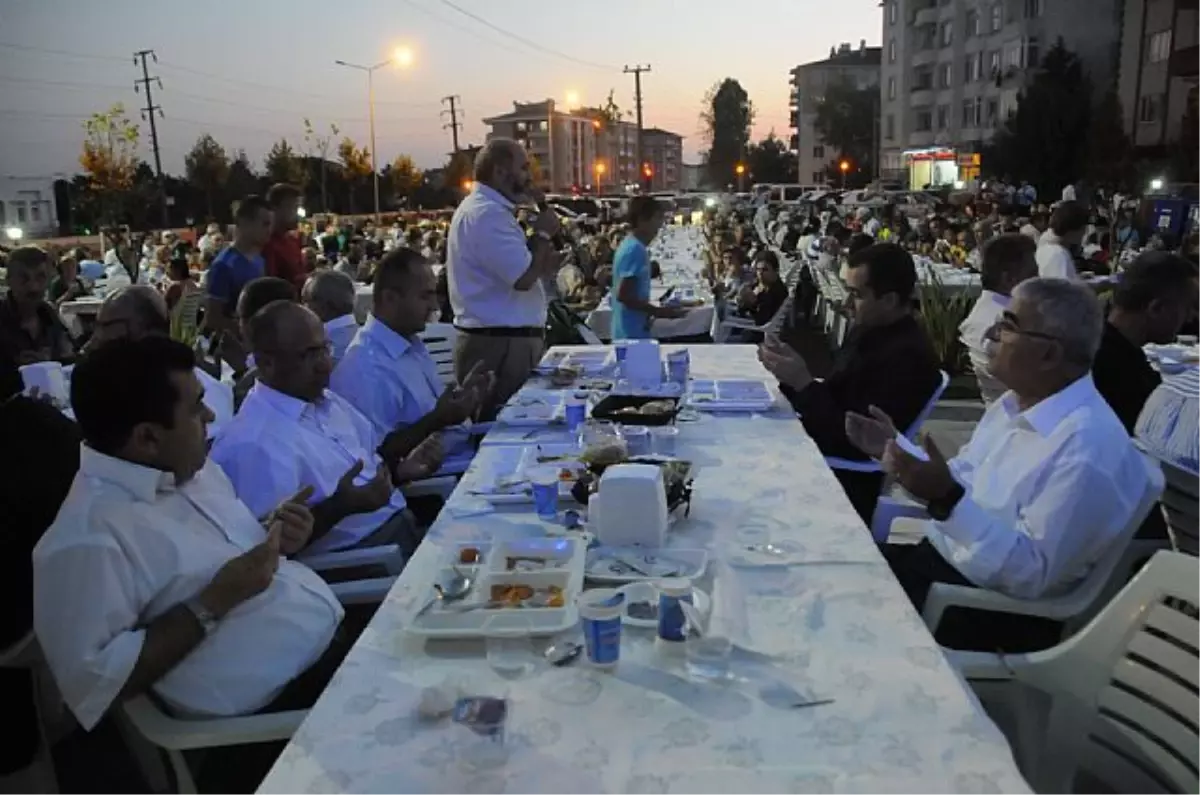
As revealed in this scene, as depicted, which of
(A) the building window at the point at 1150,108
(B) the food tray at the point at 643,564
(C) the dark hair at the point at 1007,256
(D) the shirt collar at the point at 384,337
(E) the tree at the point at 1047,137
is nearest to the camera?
(B) the food tray at the point at 643,564

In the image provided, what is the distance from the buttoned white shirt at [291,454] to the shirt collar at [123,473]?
0.56 meters

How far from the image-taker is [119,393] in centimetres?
189

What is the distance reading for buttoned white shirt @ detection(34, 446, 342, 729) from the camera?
1.71 m

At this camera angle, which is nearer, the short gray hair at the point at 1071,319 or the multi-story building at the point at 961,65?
the short gray hair at the point at 1071,319

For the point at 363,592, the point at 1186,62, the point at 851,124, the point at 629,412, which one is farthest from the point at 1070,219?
the point at 851,124

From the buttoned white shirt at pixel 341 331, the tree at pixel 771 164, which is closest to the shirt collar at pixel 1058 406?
the buttoned white shirt at pixel 341 331

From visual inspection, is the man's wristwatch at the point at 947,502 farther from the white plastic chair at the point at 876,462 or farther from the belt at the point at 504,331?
the belt at the point at 504,331

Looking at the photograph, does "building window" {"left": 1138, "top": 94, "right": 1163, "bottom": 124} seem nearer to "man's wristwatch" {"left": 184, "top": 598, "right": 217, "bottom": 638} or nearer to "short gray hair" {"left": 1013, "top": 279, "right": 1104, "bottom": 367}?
"short gray hair" {"left": 1013, "top": 279, "right": 1104, "bottom": 367}

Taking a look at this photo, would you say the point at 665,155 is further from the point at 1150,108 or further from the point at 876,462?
the point at 876,462

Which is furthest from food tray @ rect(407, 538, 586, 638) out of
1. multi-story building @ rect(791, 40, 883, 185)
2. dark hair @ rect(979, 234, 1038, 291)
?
multi-story building @ rect(791, 40, 883, 185)

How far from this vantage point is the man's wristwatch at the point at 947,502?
7.84 ft

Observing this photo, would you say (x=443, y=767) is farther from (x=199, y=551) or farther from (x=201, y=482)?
(x=201, y=482)

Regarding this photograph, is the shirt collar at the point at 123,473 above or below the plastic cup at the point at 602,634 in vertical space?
above

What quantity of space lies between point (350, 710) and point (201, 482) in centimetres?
77
